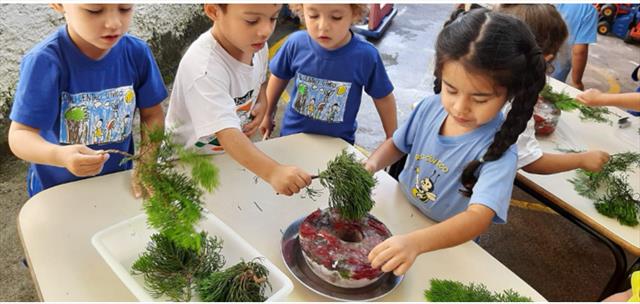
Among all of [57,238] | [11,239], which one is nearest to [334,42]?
[57,238]

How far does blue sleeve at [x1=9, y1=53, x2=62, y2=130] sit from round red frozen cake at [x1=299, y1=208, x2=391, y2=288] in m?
0.78

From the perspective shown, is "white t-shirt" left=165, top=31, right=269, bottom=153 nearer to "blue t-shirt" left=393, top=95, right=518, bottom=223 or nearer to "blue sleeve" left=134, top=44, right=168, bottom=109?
"blue sleeve" left=134, top=44, right=168, bottom=109

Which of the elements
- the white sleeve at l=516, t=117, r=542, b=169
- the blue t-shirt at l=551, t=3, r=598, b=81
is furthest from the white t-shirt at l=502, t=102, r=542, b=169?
the blue t-shirt at l=551, t=3, r=598, b=81

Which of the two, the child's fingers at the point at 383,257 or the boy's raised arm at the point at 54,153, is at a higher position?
the boy's raised arm at the point at 54,153

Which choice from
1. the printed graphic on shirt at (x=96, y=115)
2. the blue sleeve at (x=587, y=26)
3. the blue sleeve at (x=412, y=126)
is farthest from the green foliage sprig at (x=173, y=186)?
the blue sleeve at (x=587, y=26)

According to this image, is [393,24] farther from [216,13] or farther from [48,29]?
[216,13]

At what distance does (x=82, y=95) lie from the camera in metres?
1.47

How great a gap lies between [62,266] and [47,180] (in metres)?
0.54

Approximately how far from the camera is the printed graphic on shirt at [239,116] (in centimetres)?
173

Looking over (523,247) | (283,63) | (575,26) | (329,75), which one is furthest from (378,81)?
(575,26)

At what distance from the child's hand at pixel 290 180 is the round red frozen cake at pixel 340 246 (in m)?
0.10

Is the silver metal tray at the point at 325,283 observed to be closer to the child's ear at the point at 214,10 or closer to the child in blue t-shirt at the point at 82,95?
the child in blue t-shirt at the point at 82,95

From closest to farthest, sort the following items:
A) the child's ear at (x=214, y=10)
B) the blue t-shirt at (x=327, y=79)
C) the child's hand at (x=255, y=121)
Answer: the child's ear at (x=214, y=10) < the child's hand at (x=255, y=121) < the blue t-shirt at (x=327, y=79)

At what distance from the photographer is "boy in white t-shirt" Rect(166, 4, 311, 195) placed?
1.44 metres
